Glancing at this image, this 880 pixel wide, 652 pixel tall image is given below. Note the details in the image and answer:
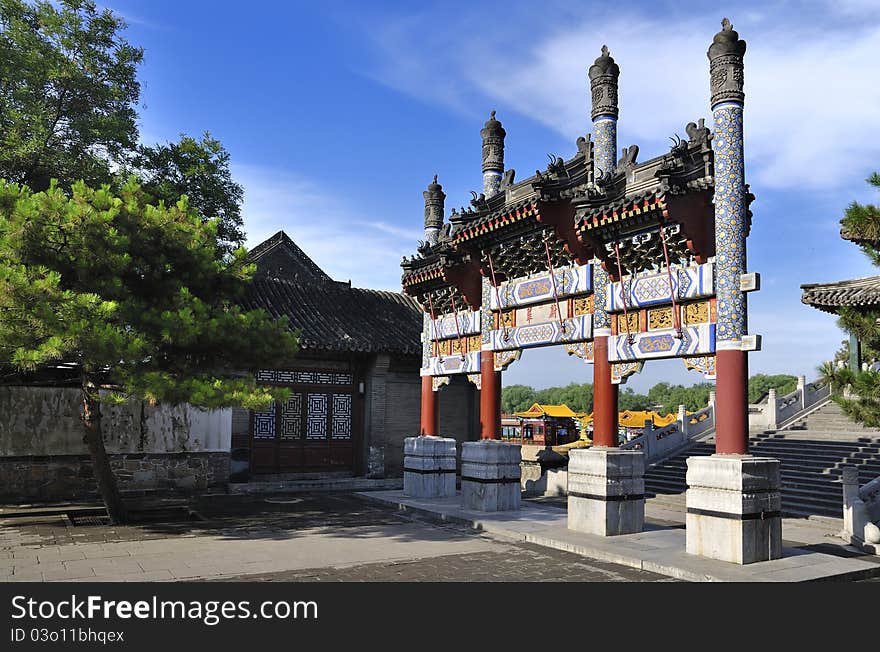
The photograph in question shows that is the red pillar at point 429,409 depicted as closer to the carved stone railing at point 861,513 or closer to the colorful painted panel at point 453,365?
the colorful painted panel at point 453,365

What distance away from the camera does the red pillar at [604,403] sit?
432 inches

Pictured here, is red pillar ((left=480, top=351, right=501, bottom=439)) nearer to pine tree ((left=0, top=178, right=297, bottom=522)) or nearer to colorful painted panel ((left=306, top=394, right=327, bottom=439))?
pine tree ((left=0, top=178, right=297, bottom=522))

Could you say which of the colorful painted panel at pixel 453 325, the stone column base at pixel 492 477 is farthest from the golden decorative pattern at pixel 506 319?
the stone column base at pixel 492 477

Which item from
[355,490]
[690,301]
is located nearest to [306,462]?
[355,490]

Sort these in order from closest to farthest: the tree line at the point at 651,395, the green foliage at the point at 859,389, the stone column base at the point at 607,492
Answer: the green foliage at the point at 859,389 < the stone column base at the point at 607,492 < the tree line at the point at 651,395

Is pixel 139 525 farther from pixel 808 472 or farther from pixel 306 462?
pixel 808 472

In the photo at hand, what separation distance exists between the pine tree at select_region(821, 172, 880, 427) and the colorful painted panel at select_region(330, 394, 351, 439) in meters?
12.6

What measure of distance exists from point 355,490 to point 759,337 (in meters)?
11.0

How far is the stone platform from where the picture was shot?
8.09 metres

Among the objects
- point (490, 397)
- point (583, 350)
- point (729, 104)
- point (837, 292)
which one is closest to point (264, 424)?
point (490, 397)

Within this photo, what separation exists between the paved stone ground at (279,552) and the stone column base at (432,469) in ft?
7.38

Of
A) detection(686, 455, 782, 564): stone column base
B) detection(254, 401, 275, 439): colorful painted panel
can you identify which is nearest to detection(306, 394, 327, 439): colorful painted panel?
detection(254, 401, 275, 439): colorful painted panel

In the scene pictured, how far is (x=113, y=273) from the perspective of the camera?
31.8 feet

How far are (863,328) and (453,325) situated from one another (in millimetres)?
8275
